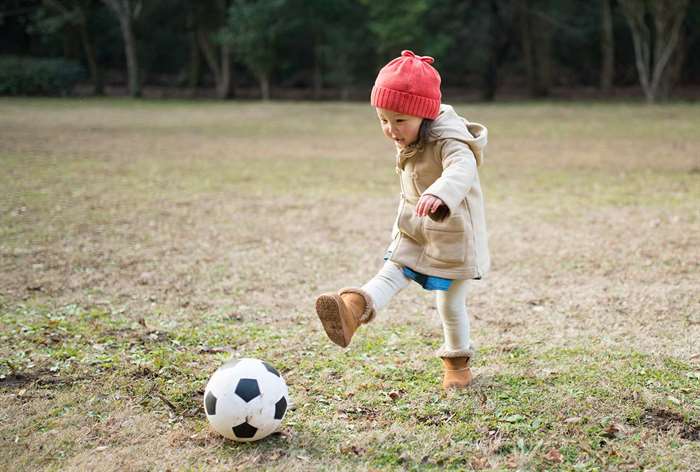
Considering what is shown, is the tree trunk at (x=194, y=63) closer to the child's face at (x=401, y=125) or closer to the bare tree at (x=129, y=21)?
the bare tree at (x=129, y=21)

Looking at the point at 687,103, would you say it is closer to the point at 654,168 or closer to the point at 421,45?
the point at 421,45

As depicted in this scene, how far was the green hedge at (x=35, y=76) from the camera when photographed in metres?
32.7

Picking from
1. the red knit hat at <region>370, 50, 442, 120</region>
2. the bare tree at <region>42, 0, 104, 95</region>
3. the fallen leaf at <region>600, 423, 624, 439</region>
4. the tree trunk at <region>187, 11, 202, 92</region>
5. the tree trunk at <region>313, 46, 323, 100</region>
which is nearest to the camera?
the fallen leaf at <region>600, 423, 624, 439</region>

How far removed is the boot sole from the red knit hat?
0.96 meters

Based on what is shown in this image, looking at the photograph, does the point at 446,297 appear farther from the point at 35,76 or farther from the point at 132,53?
the point at 35,76

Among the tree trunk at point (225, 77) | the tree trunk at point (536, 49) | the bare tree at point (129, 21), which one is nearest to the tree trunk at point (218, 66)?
the tree trunk at point (225, 77)

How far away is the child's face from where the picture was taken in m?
3.56

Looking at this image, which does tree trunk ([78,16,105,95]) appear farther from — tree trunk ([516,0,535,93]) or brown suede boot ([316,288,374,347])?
brown suede boot ([316,288,374,347])

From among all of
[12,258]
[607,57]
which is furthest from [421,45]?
[12,258]

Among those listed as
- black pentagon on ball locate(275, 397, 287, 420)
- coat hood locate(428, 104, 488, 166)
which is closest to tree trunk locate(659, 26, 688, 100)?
coat hood locate(428, 104, 488, 166)

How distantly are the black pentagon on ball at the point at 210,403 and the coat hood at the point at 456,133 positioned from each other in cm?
160

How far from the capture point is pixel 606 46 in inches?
1291

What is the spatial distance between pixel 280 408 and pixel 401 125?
4.76 feet

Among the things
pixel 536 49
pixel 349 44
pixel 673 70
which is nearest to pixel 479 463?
pixel 349 44
